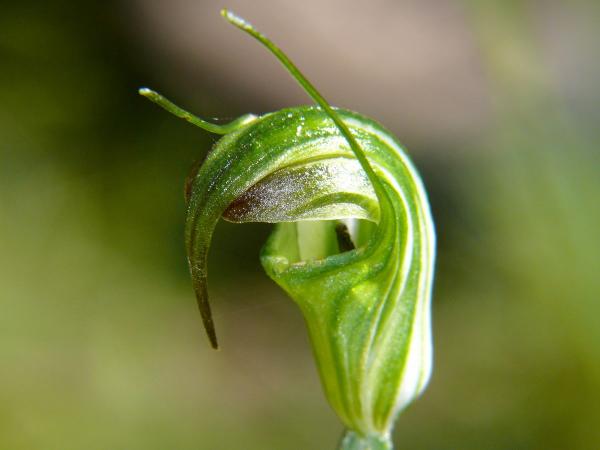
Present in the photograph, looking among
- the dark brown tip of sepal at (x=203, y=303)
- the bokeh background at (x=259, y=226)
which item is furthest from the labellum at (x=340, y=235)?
the bokeh background at (x=259, y=226)

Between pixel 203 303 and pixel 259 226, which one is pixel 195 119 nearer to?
pixel 203 303

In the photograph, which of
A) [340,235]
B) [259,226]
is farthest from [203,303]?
[259,226]

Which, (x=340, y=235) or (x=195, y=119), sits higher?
(x=195, y=119)

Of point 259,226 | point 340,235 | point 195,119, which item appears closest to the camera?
point 195,119

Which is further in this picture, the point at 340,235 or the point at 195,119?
the point at 340,235

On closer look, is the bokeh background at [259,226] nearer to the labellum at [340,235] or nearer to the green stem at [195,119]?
the labellum at [340,235]

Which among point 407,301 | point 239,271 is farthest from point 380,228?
point 239,271

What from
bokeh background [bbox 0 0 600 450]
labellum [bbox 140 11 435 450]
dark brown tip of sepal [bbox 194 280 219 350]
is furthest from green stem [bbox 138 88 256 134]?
bokeh background [bbox 0 0 600 450]
